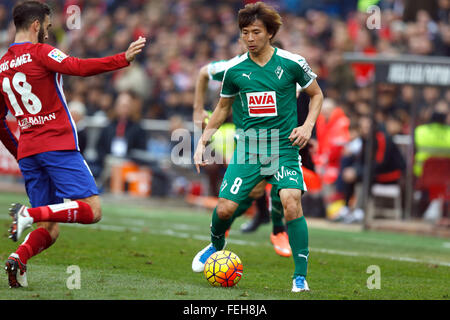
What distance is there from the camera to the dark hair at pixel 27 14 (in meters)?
7.04

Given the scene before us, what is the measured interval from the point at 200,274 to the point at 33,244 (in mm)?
1854

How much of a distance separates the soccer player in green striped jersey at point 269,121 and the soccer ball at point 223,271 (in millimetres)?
447

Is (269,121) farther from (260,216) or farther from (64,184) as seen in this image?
(260,216)

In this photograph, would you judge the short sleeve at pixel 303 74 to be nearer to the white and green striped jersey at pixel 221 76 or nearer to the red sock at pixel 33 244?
the white and green striped jersey at pixel 221 76

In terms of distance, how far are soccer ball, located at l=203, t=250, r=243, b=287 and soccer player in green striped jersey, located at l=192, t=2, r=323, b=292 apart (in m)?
0.45

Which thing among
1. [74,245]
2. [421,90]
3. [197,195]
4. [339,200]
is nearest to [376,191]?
[339,200]

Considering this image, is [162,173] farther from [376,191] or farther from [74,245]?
[74,245]

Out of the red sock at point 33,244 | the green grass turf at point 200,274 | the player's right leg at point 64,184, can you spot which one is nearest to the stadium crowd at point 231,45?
the green grass turf at point 200,274

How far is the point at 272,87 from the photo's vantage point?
24.2 feet

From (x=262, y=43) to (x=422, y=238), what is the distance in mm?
7514

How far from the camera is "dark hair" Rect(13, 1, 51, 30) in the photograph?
7039 millimetres

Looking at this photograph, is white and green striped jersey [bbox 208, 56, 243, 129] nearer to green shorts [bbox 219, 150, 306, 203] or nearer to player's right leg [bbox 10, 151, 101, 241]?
green shorts [bbox 219, 150, 306, 203]

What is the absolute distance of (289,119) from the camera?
7.49 meters
